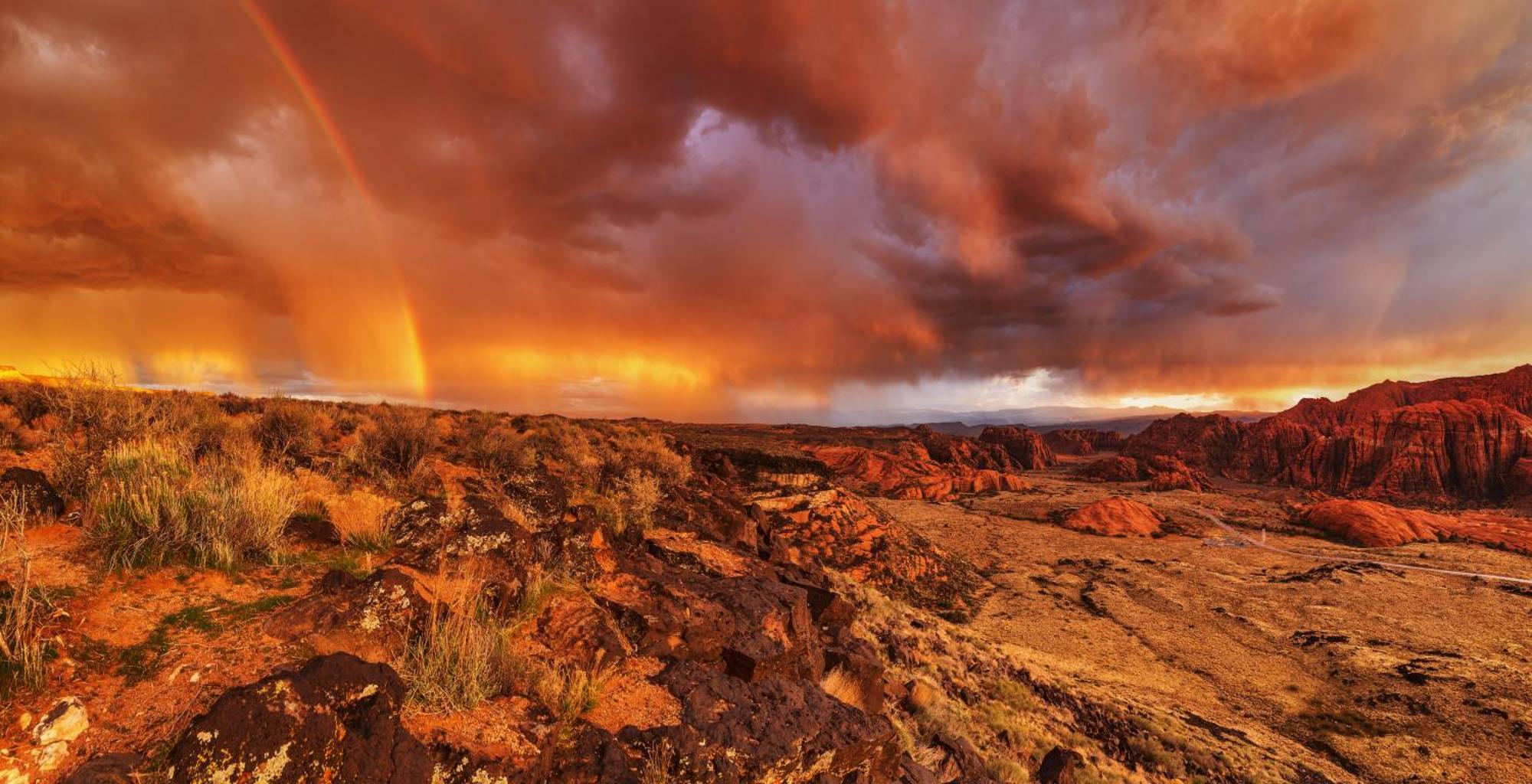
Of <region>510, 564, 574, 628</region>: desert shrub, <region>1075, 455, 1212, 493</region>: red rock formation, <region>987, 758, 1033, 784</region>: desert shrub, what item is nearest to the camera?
<region>510, 564, 574, 628</region>: desert shrub

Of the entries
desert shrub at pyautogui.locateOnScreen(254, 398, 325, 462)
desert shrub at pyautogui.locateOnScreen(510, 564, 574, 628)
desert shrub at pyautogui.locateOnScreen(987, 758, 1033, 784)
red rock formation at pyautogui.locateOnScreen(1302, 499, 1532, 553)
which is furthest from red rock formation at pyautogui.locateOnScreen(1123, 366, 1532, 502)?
desert shrub at pyautogui.locateOnScreen(254, 398, 325, 462)

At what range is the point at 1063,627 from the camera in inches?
974

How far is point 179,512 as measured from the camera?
545cm

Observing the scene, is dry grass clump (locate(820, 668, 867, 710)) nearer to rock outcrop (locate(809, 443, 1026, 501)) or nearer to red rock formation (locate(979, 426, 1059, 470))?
rock outcrop (locate(809, 443, 1026, 501))

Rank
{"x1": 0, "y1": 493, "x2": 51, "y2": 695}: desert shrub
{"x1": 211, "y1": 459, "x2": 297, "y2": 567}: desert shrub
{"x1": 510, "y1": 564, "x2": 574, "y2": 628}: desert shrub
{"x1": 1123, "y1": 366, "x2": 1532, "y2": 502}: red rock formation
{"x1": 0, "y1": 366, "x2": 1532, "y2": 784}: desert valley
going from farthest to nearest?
{"x1": 1123, "y1": 366, "x2": 1532, "y2": 502}: red rock formation
{"x1": 510, "y1": 564, "x2": 574, "y2": 628}: desert shrub
{"x1": 211, "y1": 459, "x2": 297, "y2": 567}: desert shrub
{"x1": 0, "y1": 366, "x2": 1532, "y2": 784}: desert valley
{"x1": 0, "y1": 493, "x2": 51, "y2": 695}: desert shrub

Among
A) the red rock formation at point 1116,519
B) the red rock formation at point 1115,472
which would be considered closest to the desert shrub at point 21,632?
the red rock formation at point 1116,519

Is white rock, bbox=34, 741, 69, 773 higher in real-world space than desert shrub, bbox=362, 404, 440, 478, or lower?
lower

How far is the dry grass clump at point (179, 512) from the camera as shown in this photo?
17.1 feet

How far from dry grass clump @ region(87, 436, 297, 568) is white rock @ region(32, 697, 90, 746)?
95.6 inches

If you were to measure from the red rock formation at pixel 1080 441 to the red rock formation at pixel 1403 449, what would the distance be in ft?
125

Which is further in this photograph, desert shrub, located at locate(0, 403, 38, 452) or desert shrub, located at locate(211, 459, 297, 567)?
desert shrub, located at locate(0, 403, 38, 452)

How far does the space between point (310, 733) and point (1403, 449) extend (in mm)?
125879

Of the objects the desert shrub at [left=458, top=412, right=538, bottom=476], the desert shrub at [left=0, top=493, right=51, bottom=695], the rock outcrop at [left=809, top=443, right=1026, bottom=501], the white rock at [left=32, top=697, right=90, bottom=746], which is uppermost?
the desert shrub at [left=458, top=412, right=538, bottom=476]

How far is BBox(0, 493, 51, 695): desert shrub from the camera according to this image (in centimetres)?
331
